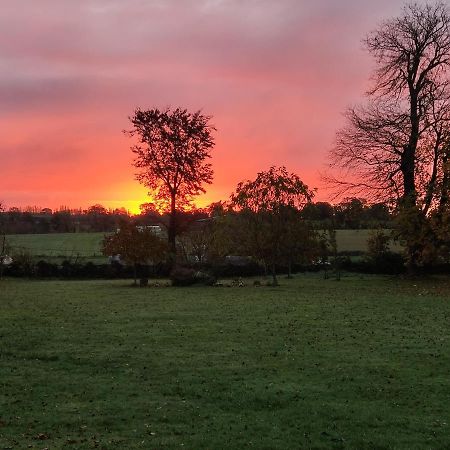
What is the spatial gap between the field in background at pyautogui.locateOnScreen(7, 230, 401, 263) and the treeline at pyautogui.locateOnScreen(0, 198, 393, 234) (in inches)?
113

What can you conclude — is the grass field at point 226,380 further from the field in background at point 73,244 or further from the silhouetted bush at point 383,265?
the field in background at point 73,244

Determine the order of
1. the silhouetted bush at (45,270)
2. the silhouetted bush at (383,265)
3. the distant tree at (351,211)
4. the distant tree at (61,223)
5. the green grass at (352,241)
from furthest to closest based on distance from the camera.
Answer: the distant tree at (61,223) → the green grass at (352,241) → the silhouetted bush at (45,270) → the silhouetted bush at (383,265) → the distant tree at (351,211)

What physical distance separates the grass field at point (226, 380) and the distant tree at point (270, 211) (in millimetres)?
15321

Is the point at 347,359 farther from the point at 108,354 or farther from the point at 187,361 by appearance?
the point at 108,354

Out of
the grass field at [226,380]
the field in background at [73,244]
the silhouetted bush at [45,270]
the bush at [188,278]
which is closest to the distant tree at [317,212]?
the field in background at [73,244]

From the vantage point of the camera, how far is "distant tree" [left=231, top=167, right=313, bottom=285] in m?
34.3

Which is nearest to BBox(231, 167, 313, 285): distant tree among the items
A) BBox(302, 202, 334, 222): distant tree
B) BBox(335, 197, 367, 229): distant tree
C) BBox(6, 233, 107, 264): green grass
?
BBox(302, 202, 334, 222): distant tree

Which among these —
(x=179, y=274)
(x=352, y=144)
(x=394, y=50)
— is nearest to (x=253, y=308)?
(x=179, y=274)

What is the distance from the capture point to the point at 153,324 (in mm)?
16828

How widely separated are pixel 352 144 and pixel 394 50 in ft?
23.1

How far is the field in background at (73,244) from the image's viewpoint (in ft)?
183

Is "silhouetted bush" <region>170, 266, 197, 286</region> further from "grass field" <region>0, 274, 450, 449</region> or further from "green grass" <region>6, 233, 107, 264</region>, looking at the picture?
"green grass" <region>6, 233, 107, 264</region>

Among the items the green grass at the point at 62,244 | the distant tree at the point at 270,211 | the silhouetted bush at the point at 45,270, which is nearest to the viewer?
the distant tree at the point at 270,211

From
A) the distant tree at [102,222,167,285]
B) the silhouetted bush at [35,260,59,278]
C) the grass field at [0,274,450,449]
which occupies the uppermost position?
the distant tree at [102,222,167,285]
